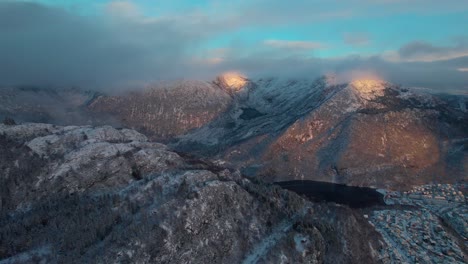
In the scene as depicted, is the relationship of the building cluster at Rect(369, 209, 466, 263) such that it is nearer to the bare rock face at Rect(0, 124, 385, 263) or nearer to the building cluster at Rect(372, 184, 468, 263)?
the building cluster at Rect(372, 184, 468, 263)

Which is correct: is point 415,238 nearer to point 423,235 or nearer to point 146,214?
point 423,235

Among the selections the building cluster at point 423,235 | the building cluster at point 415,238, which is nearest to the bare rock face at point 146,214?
the building cluster at point 415,238

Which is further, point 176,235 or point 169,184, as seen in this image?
point 169,184

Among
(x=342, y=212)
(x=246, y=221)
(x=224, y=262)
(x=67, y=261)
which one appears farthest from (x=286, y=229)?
(x=67, y=261)

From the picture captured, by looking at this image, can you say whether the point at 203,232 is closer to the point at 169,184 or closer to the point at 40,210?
the point at 169,184

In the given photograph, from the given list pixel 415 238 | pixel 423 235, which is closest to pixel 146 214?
pixel 415 238

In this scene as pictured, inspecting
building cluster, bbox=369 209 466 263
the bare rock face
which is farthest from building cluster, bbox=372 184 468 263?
the bare rock face

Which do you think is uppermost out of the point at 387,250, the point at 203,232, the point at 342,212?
the point at 203,232
